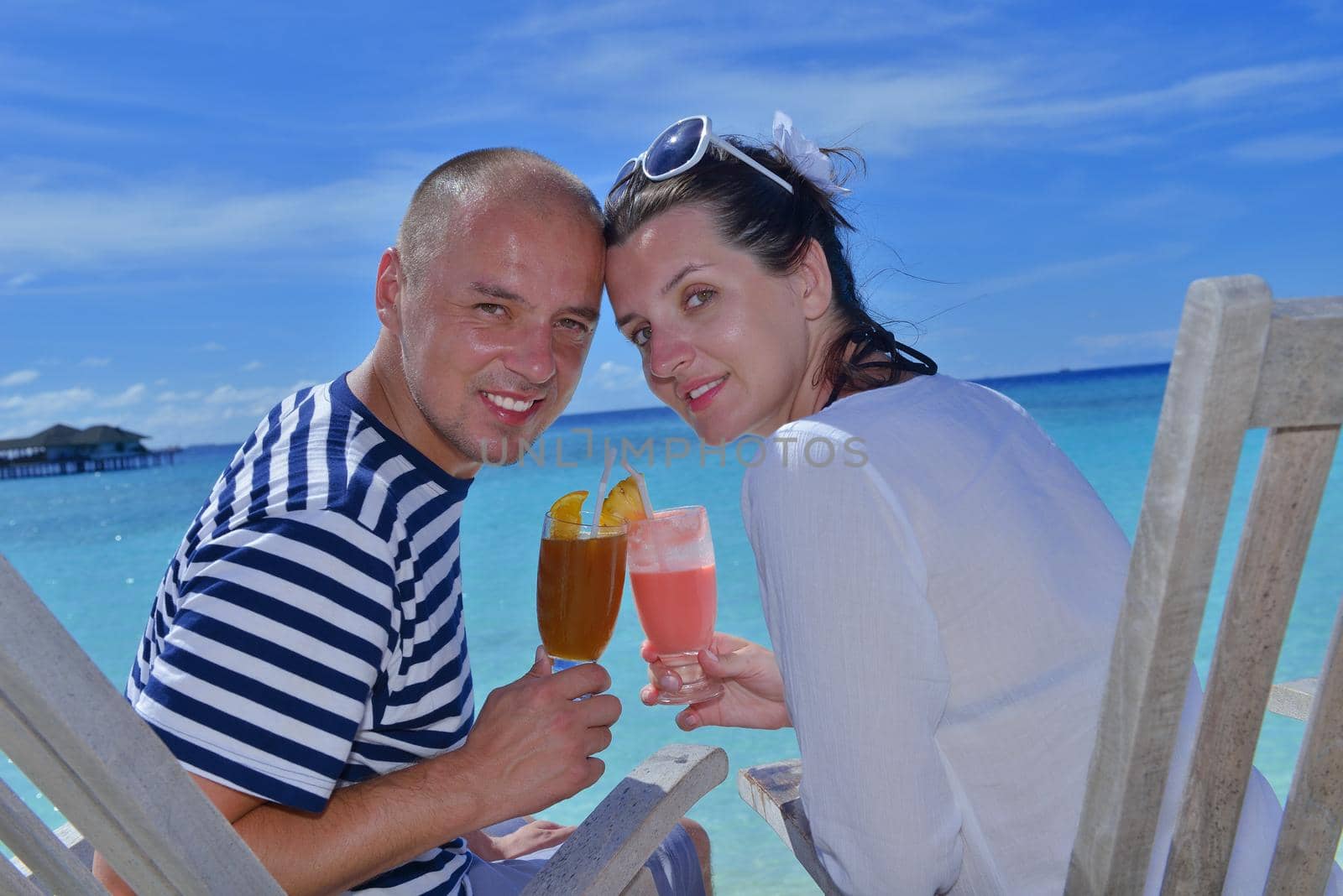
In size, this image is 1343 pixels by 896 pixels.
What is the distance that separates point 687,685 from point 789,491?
976 mm

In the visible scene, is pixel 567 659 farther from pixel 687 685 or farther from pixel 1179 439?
pixel 1179 439

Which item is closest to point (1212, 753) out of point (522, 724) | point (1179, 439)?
point (1179, 439)

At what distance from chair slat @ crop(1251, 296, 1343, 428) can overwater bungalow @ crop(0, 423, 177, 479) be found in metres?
57.6

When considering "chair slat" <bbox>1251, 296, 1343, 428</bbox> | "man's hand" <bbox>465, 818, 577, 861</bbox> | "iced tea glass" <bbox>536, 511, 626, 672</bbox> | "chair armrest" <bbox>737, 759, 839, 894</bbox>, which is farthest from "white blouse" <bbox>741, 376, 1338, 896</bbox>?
"man's hand" <bbox>465, 818, 577, 861</bbox>

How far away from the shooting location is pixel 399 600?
191 centimetres

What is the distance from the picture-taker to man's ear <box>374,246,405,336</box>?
259 centimetres

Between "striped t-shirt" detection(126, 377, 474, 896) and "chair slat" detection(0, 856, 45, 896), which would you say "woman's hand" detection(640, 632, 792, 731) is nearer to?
"striped t-shirt" detection(126, 377, 474, 896)

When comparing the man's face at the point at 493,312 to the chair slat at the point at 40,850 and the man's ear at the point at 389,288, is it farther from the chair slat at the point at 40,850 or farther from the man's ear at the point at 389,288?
the chair slat at the point at 40,850

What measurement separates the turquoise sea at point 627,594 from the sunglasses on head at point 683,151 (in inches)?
26.6

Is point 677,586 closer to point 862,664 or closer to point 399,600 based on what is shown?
point 399,600

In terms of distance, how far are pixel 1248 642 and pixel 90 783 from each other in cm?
122

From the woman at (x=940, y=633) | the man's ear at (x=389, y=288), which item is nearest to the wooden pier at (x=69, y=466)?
the man's ear at (x=389, y=288)

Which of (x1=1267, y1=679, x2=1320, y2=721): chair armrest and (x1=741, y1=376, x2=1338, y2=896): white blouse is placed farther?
(x1=1267, y1=679, x2=1320, y2=721): chair armrest

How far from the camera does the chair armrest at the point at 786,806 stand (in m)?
1.66
